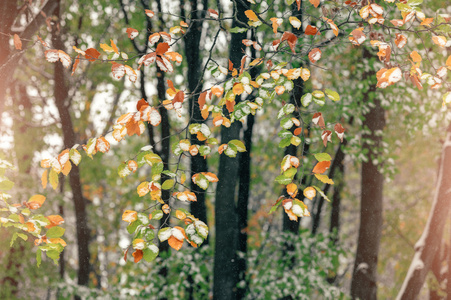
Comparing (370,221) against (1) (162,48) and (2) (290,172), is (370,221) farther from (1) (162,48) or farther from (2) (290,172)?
(1) (162,48)

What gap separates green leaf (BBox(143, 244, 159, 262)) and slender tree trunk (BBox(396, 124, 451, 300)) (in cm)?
645

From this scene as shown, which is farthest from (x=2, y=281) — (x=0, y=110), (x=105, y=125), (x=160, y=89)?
(x=0, y=110)

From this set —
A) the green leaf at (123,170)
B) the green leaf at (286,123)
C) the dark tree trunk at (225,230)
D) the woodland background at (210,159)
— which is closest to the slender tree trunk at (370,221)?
the woodland background at (210,159)

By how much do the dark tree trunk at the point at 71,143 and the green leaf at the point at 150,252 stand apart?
6367mm

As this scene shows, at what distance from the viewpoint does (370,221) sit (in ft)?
25.7

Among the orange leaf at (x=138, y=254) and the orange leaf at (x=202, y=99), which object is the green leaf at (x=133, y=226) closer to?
the orange leaf at (x=138, y=254)

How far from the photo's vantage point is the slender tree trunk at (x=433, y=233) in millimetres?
6980

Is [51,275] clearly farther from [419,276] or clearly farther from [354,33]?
[354,33]

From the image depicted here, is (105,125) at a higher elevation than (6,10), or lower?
lower

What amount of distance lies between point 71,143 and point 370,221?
21.1 ft

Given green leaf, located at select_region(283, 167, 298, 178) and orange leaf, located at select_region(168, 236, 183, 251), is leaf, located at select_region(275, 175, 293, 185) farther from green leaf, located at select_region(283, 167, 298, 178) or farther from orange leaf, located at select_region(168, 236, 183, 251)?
orange leaf, located at select_region(168, 236, 183, 251)

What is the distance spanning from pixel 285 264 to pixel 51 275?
6910 mm

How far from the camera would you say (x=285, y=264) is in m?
7.11

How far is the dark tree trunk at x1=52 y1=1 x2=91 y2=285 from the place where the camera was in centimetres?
842
